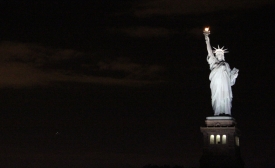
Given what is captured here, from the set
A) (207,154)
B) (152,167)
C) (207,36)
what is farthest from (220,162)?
(207,36)

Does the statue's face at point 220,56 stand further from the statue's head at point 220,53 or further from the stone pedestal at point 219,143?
the stone pedestal at point 219,143

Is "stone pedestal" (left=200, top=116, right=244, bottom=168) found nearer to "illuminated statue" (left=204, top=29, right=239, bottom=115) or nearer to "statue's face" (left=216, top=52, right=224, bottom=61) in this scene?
"illuminated statue" (left=204, top=29, right=239, bottom=115)

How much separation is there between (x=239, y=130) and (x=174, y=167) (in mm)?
5246

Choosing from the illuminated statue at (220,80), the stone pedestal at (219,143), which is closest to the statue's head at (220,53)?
the illuminated statue at (220,80)

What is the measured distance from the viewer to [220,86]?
5903 cm

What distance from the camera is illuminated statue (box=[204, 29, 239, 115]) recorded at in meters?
58.7

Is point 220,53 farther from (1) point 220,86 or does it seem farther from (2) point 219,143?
(2) point 219,143

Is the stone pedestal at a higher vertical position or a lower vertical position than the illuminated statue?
lower

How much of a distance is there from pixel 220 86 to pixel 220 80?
1.40 feet

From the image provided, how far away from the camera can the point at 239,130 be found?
59.5m

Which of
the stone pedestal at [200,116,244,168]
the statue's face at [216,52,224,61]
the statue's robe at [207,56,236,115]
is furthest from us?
the statue's face at [216,52,224,61]

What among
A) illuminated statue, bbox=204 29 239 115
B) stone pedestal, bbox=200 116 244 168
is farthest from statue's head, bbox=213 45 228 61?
stone pedestal, bbox=200 116 244 168

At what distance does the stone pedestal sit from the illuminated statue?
51.5 inches

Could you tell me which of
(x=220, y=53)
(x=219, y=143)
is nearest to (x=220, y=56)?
(x=220, y=53)
